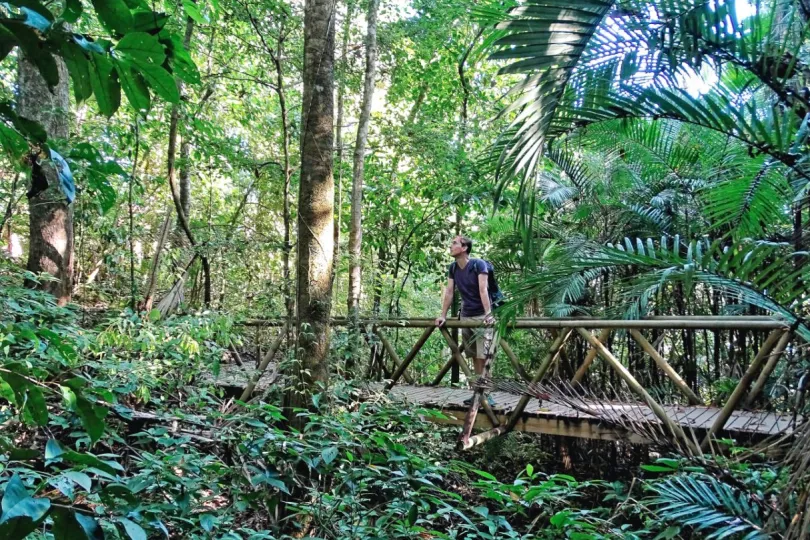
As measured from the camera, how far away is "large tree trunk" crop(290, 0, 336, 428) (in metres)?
3.52

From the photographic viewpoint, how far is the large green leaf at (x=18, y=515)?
76 centimetres

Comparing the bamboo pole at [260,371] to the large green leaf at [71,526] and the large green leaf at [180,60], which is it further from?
the large green leaf at [71,526]

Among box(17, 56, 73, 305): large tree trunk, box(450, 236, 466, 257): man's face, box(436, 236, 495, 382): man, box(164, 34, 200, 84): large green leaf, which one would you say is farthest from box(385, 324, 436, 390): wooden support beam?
box(164, 34, 200, 84): large green leaf

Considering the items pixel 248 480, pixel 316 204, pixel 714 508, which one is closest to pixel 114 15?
pixel 248 480

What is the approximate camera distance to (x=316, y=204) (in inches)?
141

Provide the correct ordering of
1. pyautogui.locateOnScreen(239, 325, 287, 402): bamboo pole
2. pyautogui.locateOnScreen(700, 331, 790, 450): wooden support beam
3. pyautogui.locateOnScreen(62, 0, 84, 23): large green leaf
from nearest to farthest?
pyautogui.locateOnScreen(62, 0, 84, 23): large green leaf < pyautogui.locateOnScreen(700, 331, 790, 450): wooden support beam < pyautogui.locateOnScreen(239, 325, 287, 402): bamboo pole

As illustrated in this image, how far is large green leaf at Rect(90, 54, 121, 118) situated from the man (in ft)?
14.3

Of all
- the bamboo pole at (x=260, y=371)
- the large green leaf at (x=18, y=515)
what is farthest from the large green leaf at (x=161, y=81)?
the bamboo pole at (x=260, y=371)

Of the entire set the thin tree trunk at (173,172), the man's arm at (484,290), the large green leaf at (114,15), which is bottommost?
the man's arm at (484,290)

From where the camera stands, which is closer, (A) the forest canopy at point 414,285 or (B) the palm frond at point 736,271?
(A) the forest canopy at point 414,285

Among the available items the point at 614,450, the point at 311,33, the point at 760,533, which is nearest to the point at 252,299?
the point at 311,33

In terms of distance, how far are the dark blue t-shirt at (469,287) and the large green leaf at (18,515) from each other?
4.57m

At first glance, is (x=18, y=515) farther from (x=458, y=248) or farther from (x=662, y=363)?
(x=458, y=248)

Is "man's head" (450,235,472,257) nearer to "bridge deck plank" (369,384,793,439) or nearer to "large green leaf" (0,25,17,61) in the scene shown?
"bridge deck plank" (369,384,793,439)
